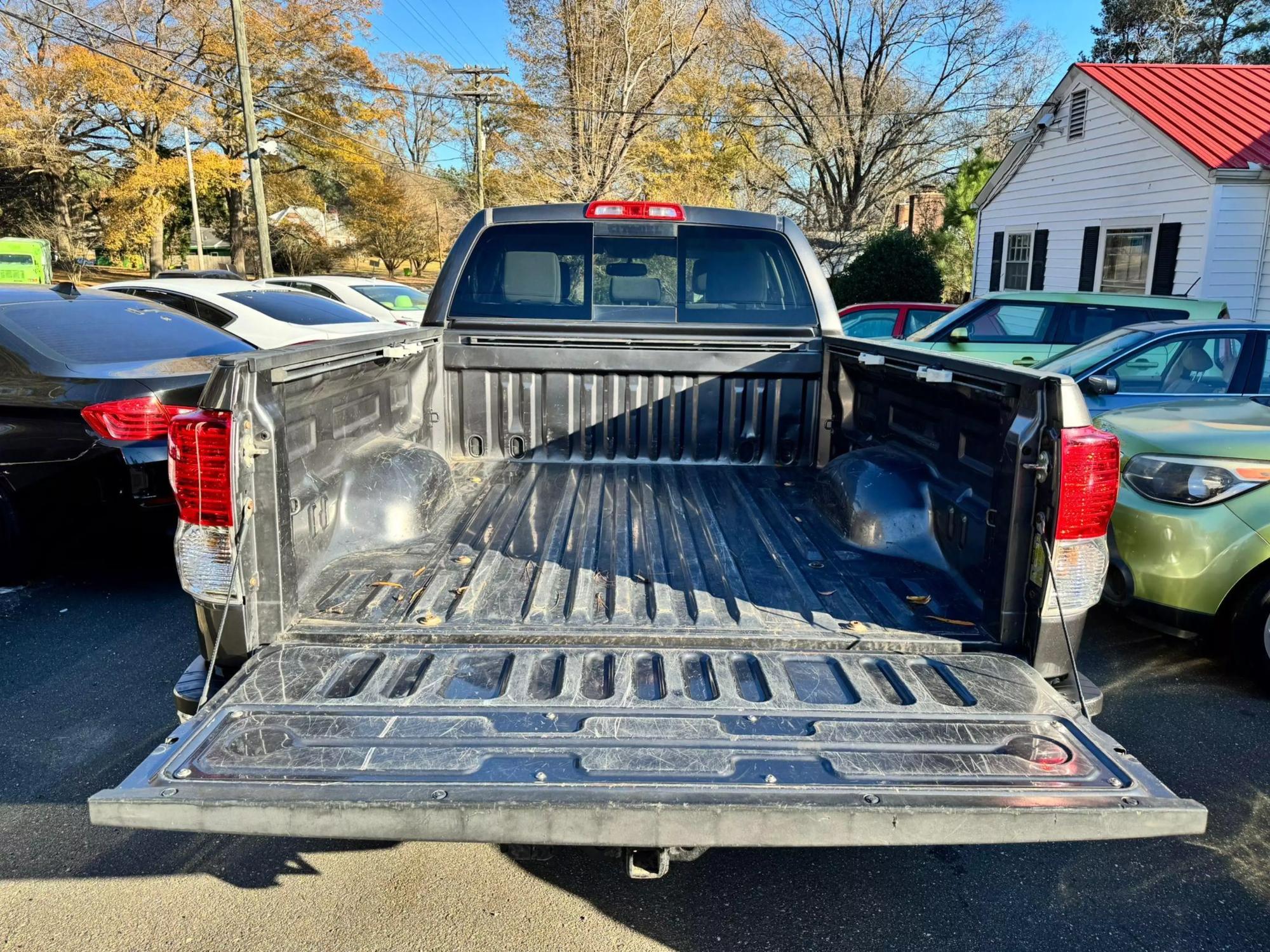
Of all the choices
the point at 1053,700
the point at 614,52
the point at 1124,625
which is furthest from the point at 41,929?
the point at 614,52

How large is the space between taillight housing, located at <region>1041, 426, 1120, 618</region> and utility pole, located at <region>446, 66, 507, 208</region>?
104ft

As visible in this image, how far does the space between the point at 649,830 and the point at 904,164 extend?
39.1m

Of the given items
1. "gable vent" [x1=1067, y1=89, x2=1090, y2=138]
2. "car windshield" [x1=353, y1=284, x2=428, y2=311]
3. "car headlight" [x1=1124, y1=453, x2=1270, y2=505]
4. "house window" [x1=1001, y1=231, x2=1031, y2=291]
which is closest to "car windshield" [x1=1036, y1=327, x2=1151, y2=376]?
"car headlight" [x1=1124, y1=453, x2=1270, y2=505]

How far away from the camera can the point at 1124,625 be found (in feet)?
16.6

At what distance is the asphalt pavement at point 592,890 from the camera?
2562mm

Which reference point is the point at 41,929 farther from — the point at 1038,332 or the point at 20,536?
the point at 1038,332

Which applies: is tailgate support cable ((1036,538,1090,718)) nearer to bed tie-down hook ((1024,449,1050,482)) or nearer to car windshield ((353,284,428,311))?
bed tie-down hook ((1024,449,1050,482))

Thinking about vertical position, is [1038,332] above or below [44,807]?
above

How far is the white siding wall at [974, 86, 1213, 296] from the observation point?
13.8 meters

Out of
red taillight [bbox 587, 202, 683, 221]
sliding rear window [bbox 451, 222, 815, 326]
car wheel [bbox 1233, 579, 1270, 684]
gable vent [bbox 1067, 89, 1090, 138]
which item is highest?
gable vent [bbox 1067, 89, 1090, 138]

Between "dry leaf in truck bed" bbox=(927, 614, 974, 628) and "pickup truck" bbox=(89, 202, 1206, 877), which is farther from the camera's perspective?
"dry leaf in truck bed" bbox=(927, 614, 974, 628)

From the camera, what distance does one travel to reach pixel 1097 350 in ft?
21.4

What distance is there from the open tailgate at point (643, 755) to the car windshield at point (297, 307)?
6.95 m

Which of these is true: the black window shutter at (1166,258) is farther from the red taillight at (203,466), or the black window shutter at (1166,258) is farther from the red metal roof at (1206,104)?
the red taillight at (203,466)
